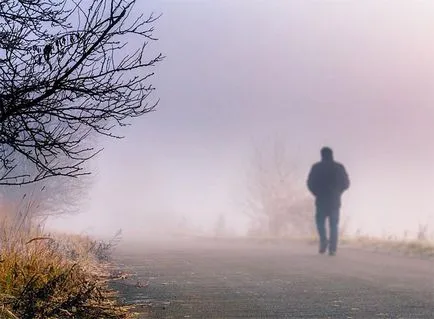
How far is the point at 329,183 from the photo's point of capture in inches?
446

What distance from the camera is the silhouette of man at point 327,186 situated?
11203 mm

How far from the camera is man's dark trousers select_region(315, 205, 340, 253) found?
10688mm

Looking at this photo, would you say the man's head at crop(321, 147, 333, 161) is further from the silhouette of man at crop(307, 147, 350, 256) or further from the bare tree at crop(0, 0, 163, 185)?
the bare tree at crop(0, 0, 163, 185)

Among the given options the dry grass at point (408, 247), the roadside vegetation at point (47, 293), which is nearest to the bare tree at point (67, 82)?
the roadside vegetation at point (47, 293)

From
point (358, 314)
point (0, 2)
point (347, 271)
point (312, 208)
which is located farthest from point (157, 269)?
point (312, 208)

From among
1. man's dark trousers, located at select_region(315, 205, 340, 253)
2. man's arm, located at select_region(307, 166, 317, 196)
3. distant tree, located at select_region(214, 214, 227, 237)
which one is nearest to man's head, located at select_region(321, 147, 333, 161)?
man's arm, located at select_region(307, 166, 317, 196)

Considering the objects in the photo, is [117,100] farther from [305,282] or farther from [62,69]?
[305,282]

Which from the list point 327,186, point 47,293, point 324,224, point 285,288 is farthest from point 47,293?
point 327,186

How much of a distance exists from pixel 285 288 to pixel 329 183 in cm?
585

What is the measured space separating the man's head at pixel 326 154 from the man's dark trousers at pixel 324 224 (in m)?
0.96

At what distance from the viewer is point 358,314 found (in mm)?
4191

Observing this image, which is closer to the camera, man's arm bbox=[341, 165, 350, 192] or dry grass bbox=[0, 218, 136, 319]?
dry grass bbox=[0, 218, 136, 319]

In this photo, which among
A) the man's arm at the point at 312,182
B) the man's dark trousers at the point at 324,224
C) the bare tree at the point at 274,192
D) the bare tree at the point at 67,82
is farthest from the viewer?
the bare tree at the point at 274,192

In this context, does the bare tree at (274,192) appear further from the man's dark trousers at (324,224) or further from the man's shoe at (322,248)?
the man's shoe at (322,248)
